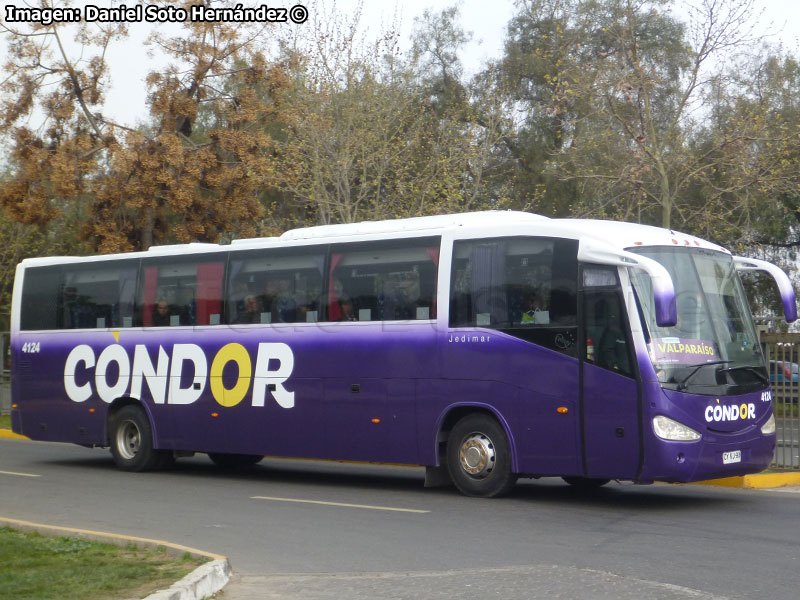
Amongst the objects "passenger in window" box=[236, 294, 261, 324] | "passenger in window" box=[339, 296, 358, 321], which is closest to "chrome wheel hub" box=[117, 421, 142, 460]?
"passenger in window" box=[236, 294, 261, 324]

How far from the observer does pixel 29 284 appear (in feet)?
62.0

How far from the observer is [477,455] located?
1338cm

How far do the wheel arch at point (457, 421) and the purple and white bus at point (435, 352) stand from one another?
0.08ft

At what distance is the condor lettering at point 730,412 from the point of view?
12033 mm

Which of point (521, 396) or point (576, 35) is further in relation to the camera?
point (576, 35)

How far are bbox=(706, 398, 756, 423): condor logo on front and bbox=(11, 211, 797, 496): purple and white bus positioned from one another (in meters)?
0.02

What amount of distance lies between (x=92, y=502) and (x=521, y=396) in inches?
207

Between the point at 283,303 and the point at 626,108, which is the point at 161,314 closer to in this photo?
the point at 283,303

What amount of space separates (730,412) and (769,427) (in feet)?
3.20

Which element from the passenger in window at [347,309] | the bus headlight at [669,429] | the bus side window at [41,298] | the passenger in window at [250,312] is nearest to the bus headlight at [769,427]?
the bus headlight at [669,429]

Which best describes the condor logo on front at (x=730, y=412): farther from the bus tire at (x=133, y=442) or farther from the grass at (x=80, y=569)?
the bus tire at (x=133, y=442)

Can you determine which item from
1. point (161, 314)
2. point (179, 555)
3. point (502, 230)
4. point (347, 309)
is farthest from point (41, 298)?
point (179, 555)

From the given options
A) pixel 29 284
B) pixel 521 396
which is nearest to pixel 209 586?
pixel 521 396

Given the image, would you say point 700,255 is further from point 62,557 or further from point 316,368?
point 62,557
